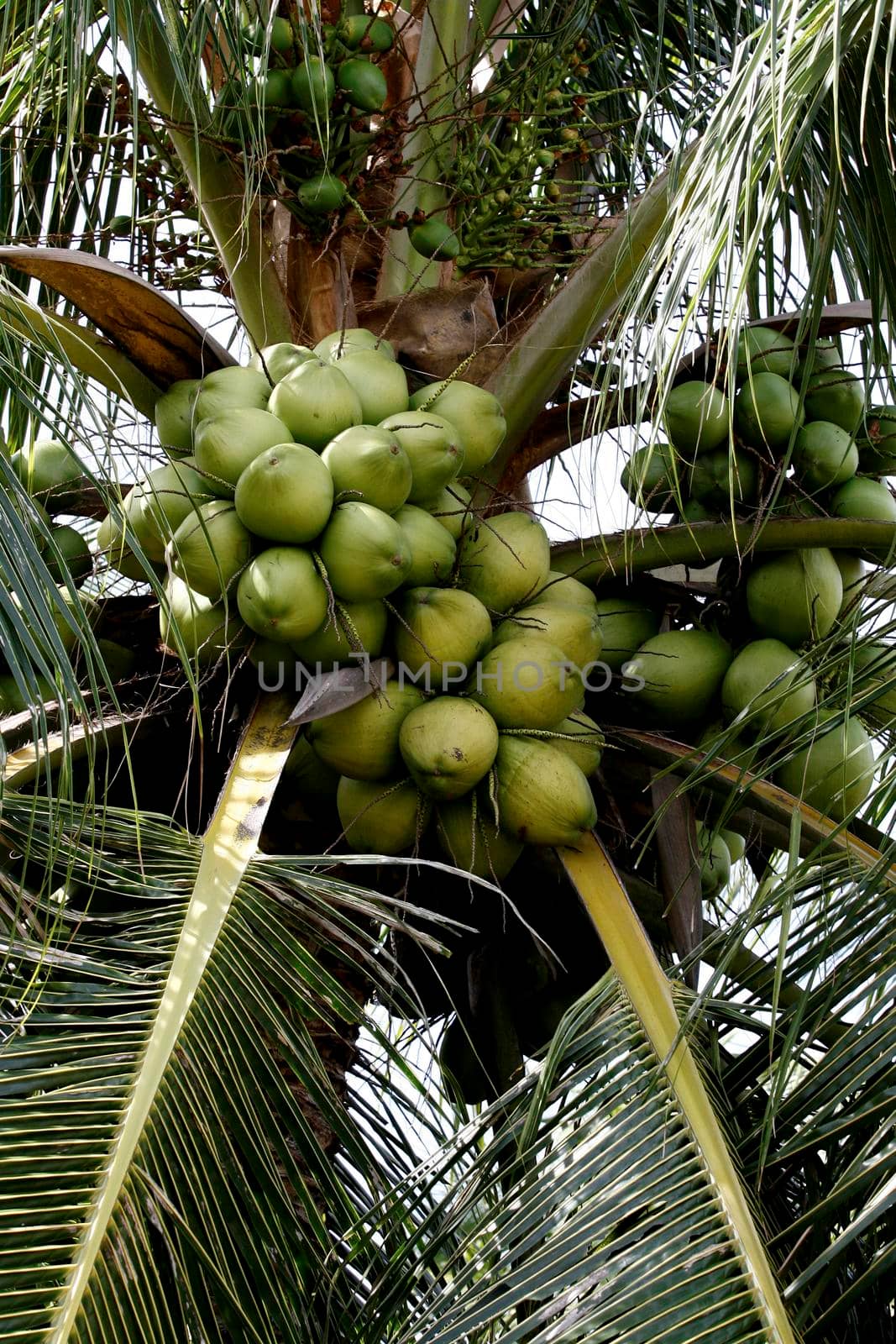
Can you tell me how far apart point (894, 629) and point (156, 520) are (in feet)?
3.61

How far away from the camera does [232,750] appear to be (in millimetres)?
2451

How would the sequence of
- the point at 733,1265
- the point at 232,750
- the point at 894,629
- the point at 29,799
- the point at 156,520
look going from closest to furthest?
the point at 733,1265 < the point at 29,799 < the point at 894,629 < the point at 156,520 < the point at 232,750

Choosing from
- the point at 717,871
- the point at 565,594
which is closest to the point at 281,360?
the point at 565,594

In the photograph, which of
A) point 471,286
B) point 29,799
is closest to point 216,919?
point 29,799

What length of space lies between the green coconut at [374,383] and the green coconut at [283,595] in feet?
1.16

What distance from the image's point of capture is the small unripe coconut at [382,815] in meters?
2.32

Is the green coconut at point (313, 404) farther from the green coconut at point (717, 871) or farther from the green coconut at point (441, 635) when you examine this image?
the green coconut at point (717, 871)

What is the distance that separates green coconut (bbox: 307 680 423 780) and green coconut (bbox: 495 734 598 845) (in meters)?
0.17

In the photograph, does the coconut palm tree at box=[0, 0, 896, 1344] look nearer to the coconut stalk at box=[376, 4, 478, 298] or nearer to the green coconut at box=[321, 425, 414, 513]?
the coconut stalk at box=[376, 4, 478, 298]

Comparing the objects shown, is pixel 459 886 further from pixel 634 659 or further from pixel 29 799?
pixel 29 799

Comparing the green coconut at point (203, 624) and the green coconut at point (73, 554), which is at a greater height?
the green coconut at point (73, 554)

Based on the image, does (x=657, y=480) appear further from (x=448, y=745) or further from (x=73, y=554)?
(x=73, y=554)

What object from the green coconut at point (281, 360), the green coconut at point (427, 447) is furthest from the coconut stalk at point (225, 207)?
the green coconut at point (427, 447)

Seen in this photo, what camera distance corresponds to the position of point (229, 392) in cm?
235
